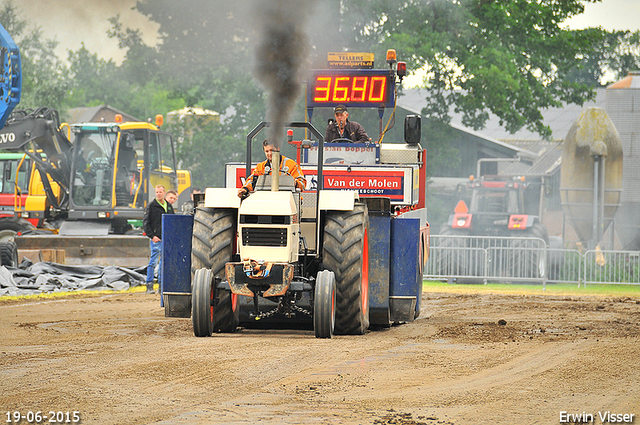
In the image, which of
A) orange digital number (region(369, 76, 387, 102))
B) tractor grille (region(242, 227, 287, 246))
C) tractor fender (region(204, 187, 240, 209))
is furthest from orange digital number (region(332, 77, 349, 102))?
tractor grille (region(242, 227, 287, 246))

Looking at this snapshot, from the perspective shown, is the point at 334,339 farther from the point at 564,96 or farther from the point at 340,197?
the point at 564,96

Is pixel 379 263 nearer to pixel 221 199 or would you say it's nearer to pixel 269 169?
pixel 269 169

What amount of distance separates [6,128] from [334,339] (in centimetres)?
1378

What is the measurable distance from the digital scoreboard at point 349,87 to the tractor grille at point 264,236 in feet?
16.2

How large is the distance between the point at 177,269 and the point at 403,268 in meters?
2.59

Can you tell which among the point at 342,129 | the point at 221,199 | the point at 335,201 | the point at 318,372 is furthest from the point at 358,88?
the point at 318,372

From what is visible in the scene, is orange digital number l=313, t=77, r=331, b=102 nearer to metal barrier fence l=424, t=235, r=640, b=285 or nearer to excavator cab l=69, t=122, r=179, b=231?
metal barrier fence l=424, t=235, r=640, b=285

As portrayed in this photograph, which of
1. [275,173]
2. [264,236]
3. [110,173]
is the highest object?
[110,173]

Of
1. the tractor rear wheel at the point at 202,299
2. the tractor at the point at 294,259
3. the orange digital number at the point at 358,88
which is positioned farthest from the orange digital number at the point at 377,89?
the tractor rear wheel at the point at 202,299

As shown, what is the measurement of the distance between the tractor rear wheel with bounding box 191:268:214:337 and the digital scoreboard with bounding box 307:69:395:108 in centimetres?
510

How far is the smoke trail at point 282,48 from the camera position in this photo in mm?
10109

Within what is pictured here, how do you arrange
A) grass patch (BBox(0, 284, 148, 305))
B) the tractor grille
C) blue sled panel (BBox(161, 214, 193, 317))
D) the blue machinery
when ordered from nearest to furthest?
the tractor grille, blue sled panel (BBox(161, 214, 193, 317)), the blue machinery, grass patch (BBox(0, 284, 148, 305))

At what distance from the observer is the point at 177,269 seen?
32.9 feet

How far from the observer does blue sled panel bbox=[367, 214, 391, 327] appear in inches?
403
